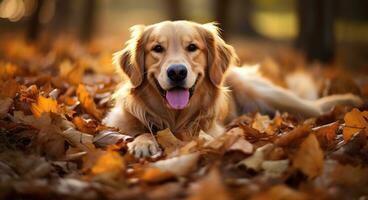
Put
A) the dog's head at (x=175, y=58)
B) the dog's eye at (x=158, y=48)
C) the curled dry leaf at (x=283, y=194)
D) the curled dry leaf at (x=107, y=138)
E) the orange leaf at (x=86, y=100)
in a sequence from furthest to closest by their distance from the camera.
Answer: the orange leaf at (x=86, y=100)
the dog's eye at (x=158, y=48)
the dog's head at (x=175, y=58)
the curled dry leaf at (x=107, y=138)
the curled dry leaf at (x=283, y=194)

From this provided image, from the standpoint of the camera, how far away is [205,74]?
15.3 ft

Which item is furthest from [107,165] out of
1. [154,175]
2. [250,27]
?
[250,27]

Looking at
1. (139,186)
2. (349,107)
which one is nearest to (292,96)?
(349,107)

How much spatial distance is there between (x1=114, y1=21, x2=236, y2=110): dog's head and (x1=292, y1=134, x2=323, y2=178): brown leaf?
1.47 m

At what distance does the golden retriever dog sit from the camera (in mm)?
4270

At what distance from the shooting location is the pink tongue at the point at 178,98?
4.26m

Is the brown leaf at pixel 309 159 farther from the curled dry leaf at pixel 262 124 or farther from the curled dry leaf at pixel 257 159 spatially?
the curled dry leaf at pixel 262 124

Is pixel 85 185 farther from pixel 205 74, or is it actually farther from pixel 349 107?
pixel 349 107

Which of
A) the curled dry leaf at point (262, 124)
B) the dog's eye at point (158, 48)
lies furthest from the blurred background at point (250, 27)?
the dog's eye at point (158, 48)

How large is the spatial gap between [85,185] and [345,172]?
135cm

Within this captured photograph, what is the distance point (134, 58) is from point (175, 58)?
20.8 inches

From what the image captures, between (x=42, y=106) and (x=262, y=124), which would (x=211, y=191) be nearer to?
(x=42, y=106)

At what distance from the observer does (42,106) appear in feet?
12.5

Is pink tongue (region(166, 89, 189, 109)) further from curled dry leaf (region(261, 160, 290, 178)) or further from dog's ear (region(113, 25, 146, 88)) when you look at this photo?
curled dry leaf (region(261, 160, 290, 178))
